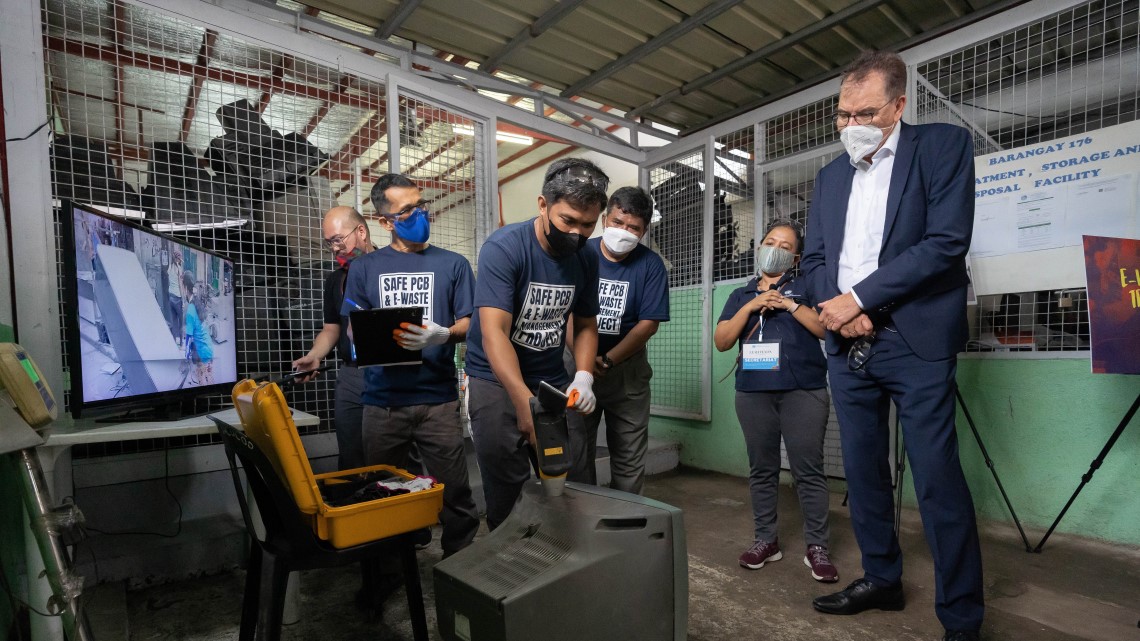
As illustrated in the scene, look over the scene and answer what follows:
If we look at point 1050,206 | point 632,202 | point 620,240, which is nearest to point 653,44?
point 632,202

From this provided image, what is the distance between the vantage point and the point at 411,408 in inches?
81.4

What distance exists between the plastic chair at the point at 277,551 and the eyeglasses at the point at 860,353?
147 centimetres

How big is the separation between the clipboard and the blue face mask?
473mm

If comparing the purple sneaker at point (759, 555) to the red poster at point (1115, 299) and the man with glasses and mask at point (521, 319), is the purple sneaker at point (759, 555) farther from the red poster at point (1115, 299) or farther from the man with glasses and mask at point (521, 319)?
the red poster at point (1115, 299)

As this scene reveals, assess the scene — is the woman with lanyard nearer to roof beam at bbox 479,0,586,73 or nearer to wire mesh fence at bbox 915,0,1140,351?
wire mesh fence at bbox 915,0,1140,351

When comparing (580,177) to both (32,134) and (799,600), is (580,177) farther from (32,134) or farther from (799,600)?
(32,134)

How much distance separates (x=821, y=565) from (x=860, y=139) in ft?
5.46

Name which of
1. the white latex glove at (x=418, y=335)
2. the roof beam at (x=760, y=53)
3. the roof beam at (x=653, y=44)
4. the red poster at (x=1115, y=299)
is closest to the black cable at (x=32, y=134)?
the white latex glove at (x=418, y=335)

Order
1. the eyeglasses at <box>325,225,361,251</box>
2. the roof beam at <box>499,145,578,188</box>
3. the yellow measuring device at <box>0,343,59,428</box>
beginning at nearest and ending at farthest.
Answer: the yellow measuring device at <box>0,343,59,428</box> → the eyeglasses at <box>325,225,361,251</box> → the roof beam at <box>499,145,578,188</box>

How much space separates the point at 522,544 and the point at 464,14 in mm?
2766

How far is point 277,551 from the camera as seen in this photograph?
4.53 ft

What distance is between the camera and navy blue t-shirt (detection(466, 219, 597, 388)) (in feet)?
5.45

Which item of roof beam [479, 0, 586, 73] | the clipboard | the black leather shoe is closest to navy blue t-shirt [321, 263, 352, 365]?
the clipboard

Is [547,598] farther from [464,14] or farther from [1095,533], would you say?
[1095,533]
